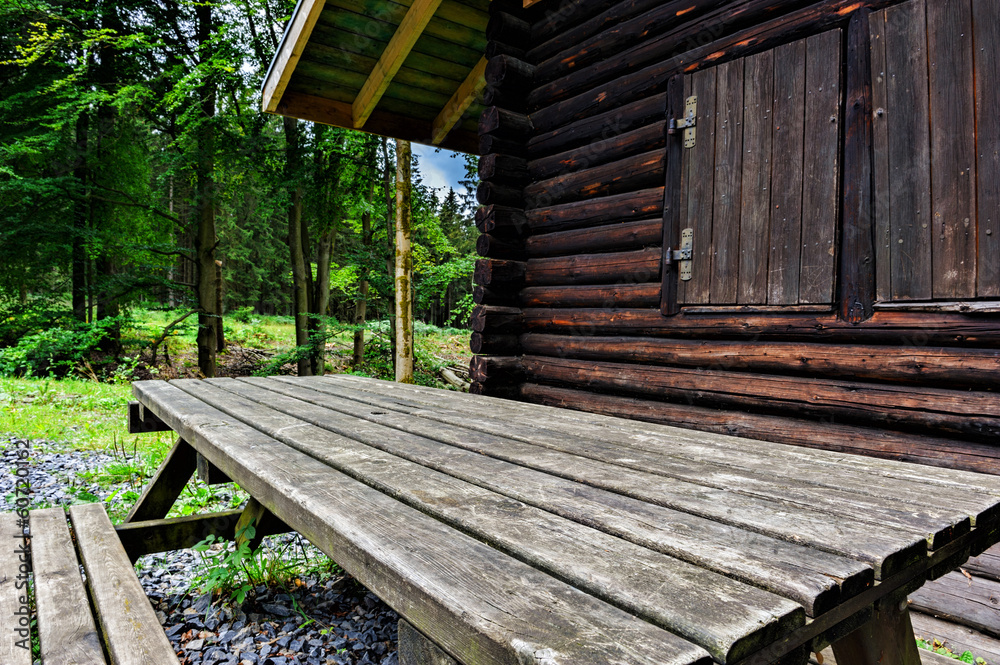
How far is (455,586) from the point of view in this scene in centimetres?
87

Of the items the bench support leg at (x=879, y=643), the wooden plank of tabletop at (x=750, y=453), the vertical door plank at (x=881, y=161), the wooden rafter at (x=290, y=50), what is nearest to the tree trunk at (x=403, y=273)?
the wooden rafter at (x=290, y=50)

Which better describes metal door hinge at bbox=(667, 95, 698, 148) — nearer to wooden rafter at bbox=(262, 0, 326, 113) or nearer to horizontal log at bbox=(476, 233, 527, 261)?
horizontal log at bbox=(476, 233, 527, 261)

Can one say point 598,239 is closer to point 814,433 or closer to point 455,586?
point 814,433

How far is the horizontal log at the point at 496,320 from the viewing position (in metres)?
4.52

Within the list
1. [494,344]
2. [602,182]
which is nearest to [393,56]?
[602,182]

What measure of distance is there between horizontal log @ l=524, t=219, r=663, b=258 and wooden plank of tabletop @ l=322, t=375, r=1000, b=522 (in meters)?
Answer: 1.50

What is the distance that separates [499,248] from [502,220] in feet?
0.76

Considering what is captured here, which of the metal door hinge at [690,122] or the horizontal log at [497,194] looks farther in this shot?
the horizontal log at [497,194]

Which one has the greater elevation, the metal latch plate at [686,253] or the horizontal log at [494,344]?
the metal latch plate at [686,253]

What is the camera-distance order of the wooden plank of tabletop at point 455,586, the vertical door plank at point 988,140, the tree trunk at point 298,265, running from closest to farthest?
1. the wooden plank of tabletop at point 455,586
2. the vertical door plank at point 988,140
3. the tree trunk at point 298,265

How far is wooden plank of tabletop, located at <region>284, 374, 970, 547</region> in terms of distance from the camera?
3.85ft

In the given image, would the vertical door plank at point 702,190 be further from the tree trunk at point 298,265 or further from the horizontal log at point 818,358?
the tree trunk at point 298,265

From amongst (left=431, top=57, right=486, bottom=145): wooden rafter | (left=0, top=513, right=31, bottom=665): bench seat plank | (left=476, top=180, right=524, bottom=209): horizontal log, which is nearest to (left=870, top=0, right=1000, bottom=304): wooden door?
(left=476, top=180, right=524, bottom=209): horizontal log

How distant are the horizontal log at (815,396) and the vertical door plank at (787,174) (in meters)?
0.47
